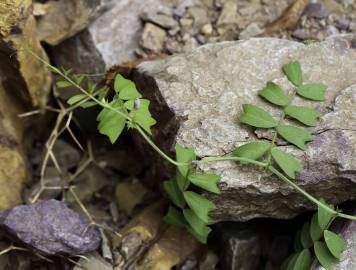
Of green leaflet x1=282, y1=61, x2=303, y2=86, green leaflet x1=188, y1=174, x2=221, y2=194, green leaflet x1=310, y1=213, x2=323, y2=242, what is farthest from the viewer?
green leaflet x1=282, y1=61, x2=303, y2=86

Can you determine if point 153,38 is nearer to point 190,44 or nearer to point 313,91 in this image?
point 190,44

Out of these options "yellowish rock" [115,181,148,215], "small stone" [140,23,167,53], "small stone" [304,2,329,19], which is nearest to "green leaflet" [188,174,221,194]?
"yellowish rock" [115,181,148,215]

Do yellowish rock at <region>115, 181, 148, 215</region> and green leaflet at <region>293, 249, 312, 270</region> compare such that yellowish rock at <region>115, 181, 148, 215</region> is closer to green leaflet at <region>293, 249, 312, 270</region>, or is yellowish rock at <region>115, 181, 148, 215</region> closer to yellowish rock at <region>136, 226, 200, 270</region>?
yellowish rock at <region>136, 226, 200, 270</region>

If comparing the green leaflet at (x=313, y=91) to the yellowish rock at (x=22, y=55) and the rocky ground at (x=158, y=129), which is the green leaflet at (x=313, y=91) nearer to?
the rocky ground at (x=158, y=129)

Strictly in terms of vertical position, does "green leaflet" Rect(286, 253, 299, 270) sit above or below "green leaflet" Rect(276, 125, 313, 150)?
below

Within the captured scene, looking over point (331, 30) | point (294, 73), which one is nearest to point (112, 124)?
point (294, 73)

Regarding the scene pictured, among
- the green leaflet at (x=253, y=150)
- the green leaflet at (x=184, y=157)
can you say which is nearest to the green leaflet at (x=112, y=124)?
the green leaflet at (x=184, y=157)

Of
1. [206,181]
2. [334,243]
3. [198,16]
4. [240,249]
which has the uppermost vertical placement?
[198,16]
